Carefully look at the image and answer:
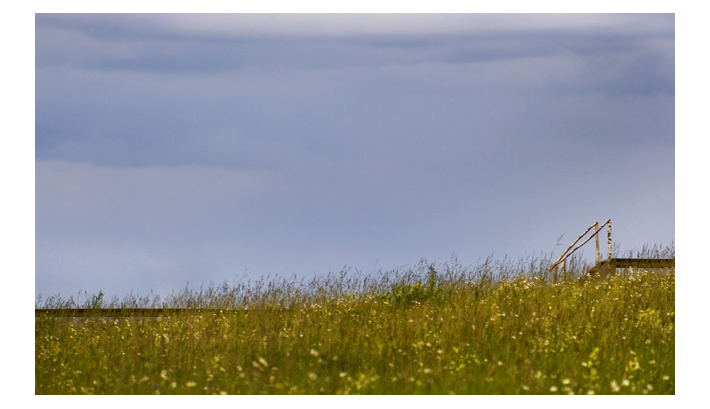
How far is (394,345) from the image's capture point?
6133 mm

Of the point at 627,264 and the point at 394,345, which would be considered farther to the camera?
the point at 627,264

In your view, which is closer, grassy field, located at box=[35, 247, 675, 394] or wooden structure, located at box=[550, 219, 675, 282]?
grassy field, located at box=[35, 247, 675, 394]

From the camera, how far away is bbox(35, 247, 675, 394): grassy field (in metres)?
5.37

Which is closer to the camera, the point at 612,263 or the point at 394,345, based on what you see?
the point at 394,345

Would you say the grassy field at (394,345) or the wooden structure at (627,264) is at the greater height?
the wooden structure at (627,264)

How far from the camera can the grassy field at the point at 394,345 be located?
5.37 m

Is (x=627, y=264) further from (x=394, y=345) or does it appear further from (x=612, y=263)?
(x=394, y=345)

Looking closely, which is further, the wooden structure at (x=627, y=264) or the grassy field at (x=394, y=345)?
the wooden structure at (x=627, y=264)

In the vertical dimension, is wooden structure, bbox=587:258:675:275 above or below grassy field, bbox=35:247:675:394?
above

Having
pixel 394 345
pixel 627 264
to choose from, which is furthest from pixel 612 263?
pixel 394 345
